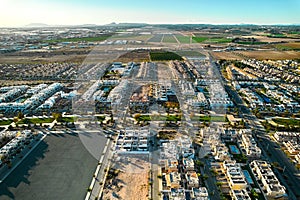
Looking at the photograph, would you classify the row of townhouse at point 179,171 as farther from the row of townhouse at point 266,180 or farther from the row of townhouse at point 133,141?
the row of townhouse at point 266,180

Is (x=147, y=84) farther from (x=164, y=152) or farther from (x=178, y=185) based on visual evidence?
(x=178, y=185)

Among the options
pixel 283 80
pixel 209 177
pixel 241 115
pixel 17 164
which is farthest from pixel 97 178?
pixel 283 80

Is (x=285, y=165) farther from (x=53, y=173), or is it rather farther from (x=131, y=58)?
(x=131, y=58)

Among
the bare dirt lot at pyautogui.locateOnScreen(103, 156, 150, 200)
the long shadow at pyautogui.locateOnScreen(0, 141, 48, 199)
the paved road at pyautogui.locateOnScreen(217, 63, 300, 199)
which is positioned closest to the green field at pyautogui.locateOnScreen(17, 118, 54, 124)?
the long shadow at pyautogui.locateOnScreen(0, 141, 48, 199)

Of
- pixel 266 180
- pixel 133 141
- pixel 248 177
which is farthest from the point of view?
pixel 133 141

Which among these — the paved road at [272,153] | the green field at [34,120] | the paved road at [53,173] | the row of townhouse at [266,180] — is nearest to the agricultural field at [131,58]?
the paved road at [272,153]

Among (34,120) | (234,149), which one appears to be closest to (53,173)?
(34,120)

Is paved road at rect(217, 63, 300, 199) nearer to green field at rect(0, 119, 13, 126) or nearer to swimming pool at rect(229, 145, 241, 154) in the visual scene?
swimming pool at rect(229, 145, 241, 154)
